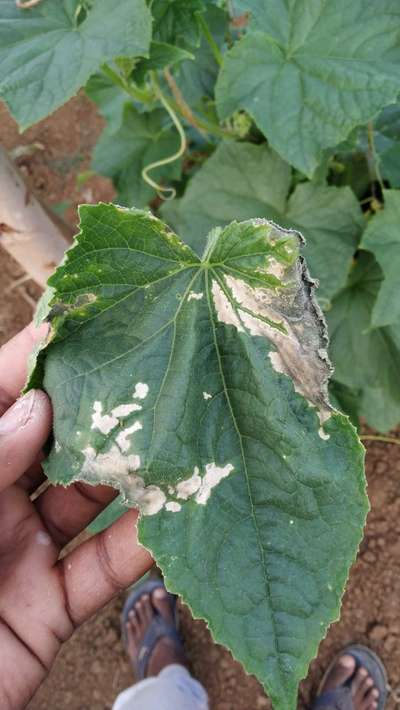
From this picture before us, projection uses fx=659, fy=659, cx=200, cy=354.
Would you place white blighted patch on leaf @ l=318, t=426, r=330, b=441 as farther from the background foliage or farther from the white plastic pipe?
the white plastic pipe

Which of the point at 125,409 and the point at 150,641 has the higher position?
the point at 125,409

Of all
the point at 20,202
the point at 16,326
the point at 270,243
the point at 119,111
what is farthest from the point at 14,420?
the point at 16,326

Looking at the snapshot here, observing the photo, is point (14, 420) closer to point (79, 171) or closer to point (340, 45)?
point (340, 45)

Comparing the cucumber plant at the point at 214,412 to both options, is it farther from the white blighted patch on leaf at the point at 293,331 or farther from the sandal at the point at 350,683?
the sandal at the point at 350,683

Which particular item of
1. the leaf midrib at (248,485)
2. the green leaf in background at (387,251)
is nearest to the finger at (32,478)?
the leaf midrib at (248,485)

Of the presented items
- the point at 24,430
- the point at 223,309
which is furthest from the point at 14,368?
the point at 223,309

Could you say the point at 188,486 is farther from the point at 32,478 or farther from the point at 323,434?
the point at 32,478

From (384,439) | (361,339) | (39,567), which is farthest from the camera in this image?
(384,439)
